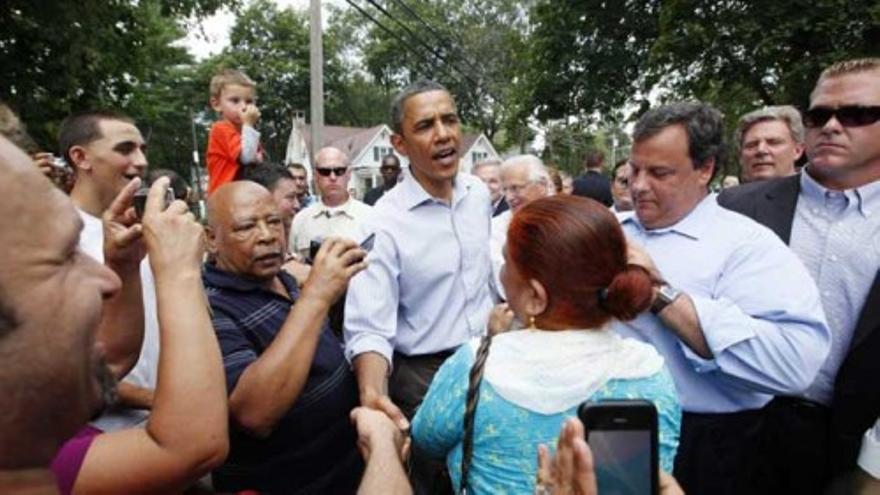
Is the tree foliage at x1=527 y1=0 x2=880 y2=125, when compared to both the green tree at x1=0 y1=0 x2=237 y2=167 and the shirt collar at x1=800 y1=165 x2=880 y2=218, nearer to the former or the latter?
the green tree at x1=0 y1=0 x2=237 y2=167

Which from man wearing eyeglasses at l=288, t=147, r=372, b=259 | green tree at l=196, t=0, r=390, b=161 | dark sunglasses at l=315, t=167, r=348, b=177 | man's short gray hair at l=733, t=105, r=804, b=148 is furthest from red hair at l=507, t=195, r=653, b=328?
green tree at l=196, t=0, r=390, b=161

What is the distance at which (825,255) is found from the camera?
2.63 meters

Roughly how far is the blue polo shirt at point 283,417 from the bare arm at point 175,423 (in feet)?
1.79

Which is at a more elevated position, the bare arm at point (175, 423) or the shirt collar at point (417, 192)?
the shirt collar at point (417, 192)

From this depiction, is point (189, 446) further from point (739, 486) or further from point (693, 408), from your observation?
point (739, 486)

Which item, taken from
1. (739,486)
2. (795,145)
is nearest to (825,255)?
(739,486)

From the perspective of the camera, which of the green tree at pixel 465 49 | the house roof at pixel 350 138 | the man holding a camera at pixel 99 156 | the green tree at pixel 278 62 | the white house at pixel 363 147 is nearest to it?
the man holding a camera at pixel 99 156

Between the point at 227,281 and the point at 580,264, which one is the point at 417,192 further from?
the point at 580,264

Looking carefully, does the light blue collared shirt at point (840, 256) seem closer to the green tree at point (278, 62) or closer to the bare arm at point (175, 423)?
the bare arm at point (175, 423)

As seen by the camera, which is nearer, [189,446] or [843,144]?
[189,446]

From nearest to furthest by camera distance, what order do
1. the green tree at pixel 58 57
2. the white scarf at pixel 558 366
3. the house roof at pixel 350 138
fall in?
the white scarf at pixel 558 366 → the green tree at pixel 58 57 → the house roof at pixel 350 138

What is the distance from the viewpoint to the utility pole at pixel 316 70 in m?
12.9

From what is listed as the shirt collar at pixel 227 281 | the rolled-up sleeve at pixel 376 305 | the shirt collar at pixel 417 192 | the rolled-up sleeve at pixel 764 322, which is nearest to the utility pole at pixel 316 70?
the shirt collar at pixel 417 192

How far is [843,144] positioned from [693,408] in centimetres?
121
